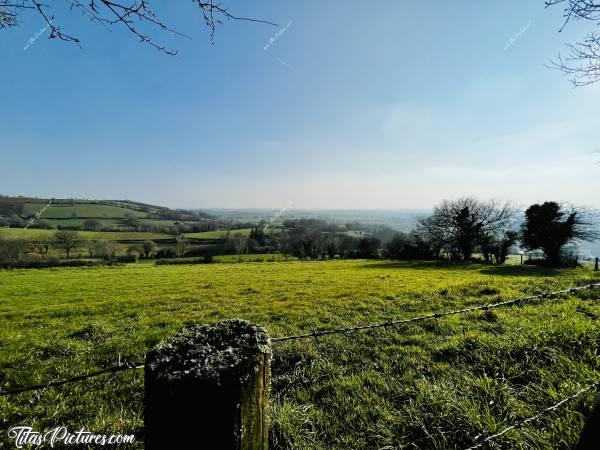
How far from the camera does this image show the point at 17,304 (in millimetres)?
14695

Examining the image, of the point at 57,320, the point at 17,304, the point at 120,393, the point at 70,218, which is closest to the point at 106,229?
the point at 70,218

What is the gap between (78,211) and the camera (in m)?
108

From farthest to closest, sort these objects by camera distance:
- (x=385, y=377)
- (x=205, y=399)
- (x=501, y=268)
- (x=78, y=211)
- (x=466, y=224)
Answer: (x=78, y=211) < (x=466, y=224) < (x=501, y=268) < (x=385, y=377) < (x=205, y=399)

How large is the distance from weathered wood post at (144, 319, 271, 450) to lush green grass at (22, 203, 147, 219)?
125 metres

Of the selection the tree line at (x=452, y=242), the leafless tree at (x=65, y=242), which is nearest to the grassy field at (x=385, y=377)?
the tree line at (x=452, y=242)

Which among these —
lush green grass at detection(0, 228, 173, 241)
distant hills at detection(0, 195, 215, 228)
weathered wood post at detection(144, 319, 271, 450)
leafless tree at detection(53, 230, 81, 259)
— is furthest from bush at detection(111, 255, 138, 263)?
weathered wood post at detection(144, 319, 271, 450)

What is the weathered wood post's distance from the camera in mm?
1241

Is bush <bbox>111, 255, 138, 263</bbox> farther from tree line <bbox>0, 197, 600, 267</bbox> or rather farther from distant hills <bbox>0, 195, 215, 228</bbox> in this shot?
distant hills <bbox>0, 195, 215, 228</bbox>

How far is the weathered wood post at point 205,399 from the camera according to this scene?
124 cm

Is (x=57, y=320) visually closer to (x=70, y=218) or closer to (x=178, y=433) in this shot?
(x=178, y=433)

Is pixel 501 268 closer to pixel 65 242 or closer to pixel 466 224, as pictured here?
pixel 466 224

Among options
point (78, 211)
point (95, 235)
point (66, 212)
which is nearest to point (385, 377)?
point (95, 235)

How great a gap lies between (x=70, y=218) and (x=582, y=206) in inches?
5266

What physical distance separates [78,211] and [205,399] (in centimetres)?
13525
